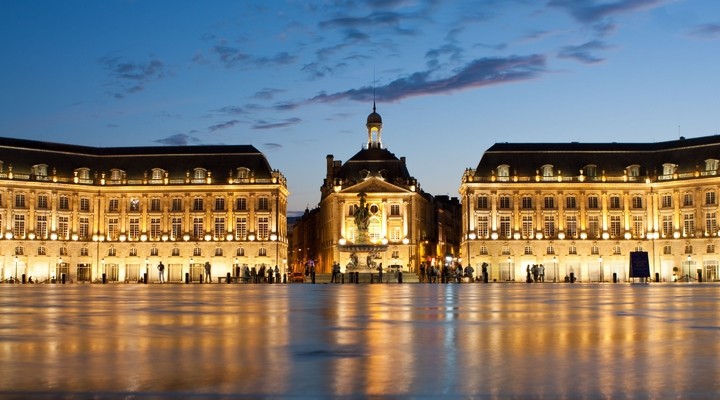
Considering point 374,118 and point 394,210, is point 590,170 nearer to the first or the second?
point 394,210

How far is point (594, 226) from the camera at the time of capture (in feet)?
342

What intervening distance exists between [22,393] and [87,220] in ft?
338

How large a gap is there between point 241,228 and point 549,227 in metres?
33.2

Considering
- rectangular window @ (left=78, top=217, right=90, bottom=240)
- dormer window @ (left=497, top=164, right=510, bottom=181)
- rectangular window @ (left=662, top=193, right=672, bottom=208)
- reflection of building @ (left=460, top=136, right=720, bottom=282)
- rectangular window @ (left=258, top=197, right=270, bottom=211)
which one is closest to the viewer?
reflection of building @ (left=460, top=136, right=720, bottom=282)

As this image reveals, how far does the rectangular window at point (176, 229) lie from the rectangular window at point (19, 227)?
1524cm

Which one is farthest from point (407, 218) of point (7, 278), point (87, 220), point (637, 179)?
point (7, 278)

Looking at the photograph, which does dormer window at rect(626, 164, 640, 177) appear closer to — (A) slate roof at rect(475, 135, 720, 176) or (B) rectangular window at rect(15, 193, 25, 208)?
(A) slate roof at rect(475, 135, 720, 176)

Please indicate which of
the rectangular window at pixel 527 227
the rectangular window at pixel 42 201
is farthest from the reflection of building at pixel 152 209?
the rectangular window at pixel 527 227

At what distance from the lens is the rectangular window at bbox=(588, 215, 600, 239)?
104 metres

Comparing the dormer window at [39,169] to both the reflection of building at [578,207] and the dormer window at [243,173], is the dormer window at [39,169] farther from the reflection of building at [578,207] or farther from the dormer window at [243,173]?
the reflection of building at [578,207]

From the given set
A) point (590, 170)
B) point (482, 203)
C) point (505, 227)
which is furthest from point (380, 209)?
point (590, 170)

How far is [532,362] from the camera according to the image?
750 centimetres

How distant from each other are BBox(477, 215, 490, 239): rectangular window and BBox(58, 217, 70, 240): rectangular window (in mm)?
43665

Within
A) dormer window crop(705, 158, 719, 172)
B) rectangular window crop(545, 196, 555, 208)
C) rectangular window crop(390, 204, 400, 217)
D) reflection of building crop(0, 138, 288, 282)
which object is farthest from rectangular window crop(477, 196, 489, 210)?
dormer window crop(705, 158, 719, 172)
